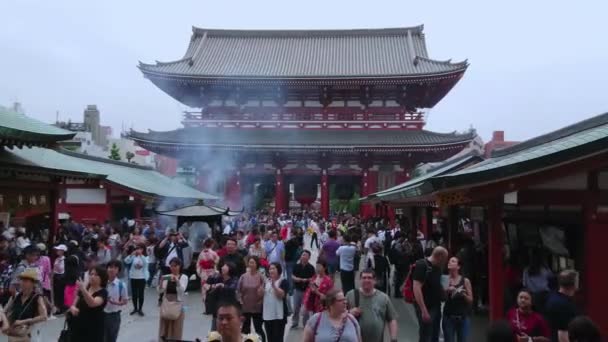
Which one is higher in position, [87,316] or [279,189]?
[279,189]

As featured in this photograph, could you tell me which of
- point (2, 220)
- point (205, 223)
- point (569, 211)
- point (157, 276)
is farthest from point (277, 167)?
point (569, 211)

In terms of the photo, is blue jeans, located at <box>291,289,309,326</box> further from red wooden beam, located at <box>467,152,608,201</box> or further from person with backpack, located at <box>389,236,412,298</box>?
red wooden beam, located at <box>467,152,608,201</box>

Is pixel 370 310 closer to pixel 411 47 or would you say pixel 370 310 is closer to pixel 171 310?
pixel 171 310

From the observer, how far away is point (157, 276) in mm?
15648

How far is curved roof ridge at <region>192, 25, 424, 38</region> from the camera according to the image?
1631 inches

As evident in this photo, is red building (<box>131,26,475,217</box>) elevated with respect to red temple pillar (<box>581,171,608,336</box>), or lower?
elevated

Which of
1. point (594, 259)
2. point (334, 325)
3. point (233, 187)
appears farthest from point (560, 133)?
point (233, 187)

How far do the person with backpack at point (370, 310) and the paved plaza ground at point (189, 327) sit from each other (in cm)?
377

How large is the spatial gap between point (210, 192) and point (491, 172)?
87.6ft

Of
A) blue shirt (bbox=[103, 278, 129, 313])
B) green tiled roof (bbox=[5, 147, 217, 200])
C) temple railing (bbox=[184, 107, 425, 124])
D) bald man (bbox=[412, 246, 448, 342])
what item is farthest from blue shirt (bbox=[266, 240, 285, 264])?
temple railing (bbox=[184, 107, 425, 124])

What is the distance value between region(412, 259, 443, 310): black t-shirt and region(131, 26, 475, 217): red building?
23189mm

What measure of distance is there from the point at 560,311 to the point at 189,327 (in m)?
7.14

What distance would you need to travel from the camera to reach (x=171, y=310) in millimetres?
7734

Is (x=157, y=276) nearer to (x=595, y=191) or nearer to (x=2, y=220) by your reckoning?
(x=2, y=220)
